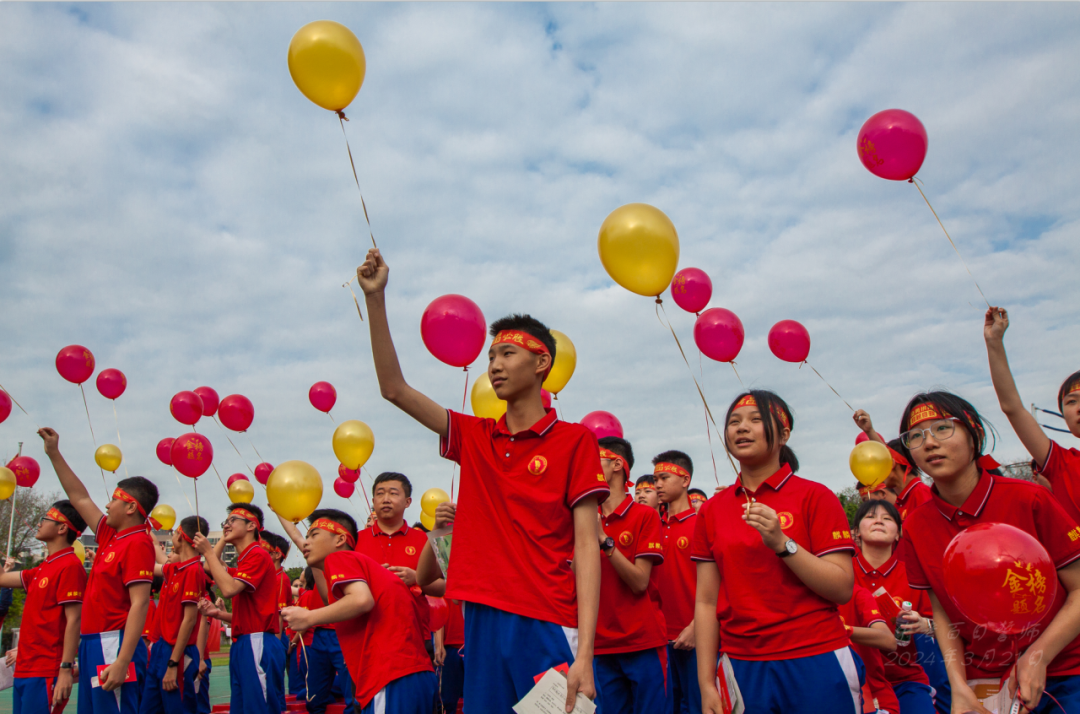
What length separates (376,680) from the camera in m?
3.65

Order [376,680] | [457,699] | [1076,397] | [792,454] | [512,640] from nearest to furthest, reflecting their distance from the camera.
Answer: [512,640], [1076,397], [376,680], [792,454], [457,699]

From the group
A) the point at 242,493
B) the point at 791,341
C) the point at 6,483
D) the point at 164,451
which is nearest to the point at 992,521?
the point at 791,341

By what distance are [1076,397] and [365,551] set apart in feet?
16.6

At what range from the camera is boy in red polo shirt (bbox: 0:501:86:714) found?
554cm

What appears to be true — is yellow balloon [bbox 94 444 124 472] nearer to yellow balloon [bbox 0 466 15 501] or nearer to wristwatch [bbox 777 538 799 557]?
yellow balloon [bbox 0 466 15 501]

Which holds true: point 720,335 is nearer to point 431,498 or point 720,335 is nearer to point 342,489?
point 431,498

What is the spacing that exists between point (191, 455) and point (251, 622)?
1.99 metres

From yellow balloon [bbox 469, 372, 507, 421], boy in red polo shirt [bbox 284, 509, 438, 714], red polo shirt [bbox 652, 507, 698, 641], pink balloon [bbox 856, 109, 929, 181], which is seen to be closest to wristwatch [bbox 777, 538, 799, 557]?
boy in red polo shirt [bbox 284, 509, 438, 714]

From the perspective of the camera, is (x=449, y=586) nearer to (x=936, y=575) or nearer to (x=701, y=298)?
Result: (x=936, y=575)

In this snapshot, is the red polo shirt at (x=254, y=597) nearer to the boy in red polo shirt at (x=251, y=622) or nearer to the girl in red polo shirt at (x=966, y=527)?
the boy in red polo shirt at (x=251, y=622)

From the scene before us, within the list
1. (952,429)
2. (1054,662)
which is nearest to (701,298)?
(952,429)

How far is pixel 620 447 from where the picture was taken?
536cm

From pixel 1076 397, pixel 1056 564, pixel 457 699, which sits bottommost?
pixel 457 699

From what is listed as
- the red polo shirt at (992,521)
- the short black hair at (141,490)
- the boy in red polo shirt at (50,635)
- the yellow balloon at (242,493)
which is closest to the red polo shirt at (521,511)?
the red polo shirt at (992,521)
